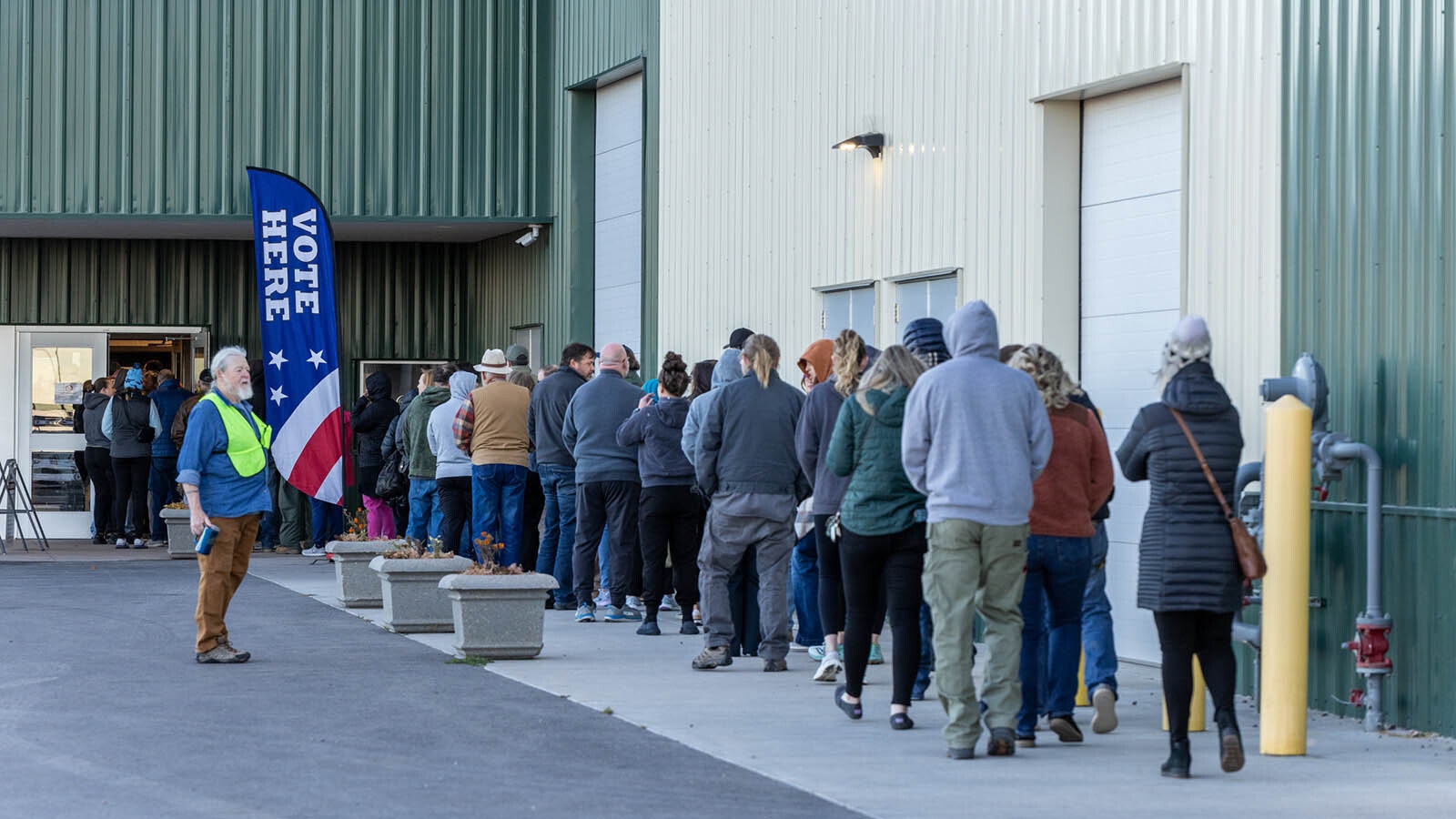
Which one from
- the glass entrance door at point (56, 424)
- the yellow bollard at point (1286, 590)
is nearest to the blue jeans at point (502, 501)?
the yellow bollard at point (1286, 590)

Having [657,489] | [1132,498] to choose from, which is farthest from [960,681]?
[657,489]

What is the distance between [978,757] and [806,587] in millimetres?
3332

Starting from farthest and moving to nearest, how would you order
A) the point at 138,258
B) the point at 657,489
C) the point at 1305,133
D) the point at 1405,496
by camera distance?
the point at 138,258
the point at 657,489
the point at 1305,133
the point at 1405,496

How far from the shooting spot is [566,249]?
21.0 meters

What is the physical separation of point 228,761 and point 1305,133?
5.98 meters

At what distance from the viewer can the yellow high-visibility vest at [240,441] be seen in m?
11.3

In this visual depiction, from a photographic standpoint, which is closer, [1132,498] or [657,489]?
[1132,498]

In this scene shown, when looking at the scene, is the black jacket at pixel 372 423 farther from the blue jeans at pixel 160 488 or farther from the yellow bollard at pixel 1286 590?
the yellow bollard at pixel 1286 590

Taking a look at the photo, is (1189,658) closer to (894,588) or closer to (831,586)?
(894,588)

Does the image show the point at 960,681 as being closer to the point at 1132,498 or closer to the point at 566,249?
the point at 1132,498

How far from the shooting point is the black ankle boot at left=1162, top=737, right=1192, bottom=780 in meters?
7.79

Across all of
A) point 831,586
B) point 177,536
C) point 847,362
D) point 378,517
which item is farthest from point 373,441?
point 847,362

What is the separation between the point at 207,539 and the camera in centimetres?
1121

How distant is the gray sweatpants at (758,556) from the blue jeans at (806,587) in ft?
0.47
